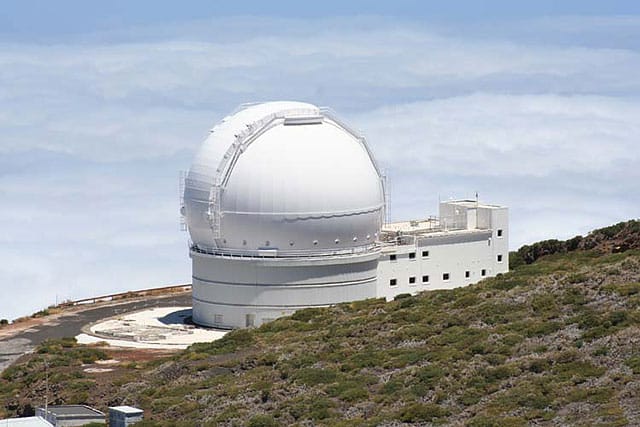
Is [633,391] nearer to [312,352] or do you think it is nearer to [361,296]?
[312,352]

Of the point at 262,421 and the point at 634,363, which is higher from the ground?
the point at 634,363

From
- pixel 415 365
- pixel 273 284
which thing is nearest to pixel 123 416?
pixel 415 365

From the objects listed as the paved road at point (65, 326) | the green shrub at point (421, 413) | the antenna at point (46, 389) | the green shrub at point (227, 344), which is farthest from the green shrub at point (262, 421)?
the paved road at point (65, 326)

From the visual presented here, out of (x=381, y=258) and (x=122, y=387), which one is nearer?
(x=122, y=387)

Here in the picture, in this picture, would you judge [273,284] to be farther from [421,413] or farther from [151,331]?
[421,413]

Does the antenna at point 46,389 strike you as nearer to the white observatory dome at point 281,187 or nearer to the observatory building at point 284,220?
the observatory building at point 284,220

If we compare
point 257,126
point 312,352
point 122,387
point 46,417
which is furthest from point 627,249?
point 46,417
